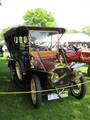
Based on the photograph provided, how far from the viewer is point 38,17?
6188 cm

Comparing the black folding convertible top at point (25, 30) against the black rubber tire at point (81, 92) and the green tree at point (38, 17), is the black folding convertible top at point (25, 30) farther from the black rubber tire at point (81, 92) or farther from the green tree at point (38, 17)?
the green tree at point (38, 17)

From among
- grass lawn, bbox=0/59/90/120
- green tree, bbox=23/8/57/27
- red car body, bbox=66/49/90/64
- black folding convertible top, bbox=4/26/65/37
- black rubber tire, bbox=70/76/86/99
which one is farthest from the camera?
green tree, bbox=23/8/57/27

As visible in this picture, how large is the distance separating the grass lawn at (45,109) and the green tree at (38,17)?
53.9m

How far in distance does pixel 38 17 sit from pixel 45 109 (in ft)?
185

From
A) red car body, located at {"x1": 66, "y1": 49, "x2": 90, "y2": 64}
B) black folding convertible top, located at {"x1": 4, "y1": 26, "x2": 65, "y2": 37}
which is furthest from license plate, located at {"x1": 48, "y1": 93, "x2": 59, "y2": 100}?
red car body, located at {"x1": 66, "y1": 49, "x2": 90, "y2": 64}

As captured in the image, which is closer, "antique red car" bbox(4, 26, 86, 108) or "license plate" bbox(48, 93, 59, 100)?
Result: "antique red car" bbox(4, 26, 86, 108)

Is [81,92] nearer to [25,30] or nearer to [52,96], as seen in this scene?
[52,96]

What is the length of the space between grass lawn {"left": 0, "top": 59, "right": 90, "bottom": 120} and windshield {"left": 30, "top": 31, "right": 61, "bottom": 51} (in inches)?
65.1

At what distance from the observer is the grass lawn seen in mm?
6242

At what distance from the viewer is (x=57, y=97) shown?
7.09 meters

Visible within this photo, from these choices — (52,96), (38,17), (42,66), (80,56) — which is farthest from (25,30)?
(38,17)

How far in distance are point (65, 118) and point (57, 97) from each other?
1.02m

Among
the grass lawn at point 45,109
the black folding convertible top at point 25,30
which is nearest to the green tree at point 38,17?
the black folding convertible top at point 25,30

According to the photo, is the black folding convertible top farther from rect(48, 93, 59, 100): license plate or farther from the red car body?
the red car body
